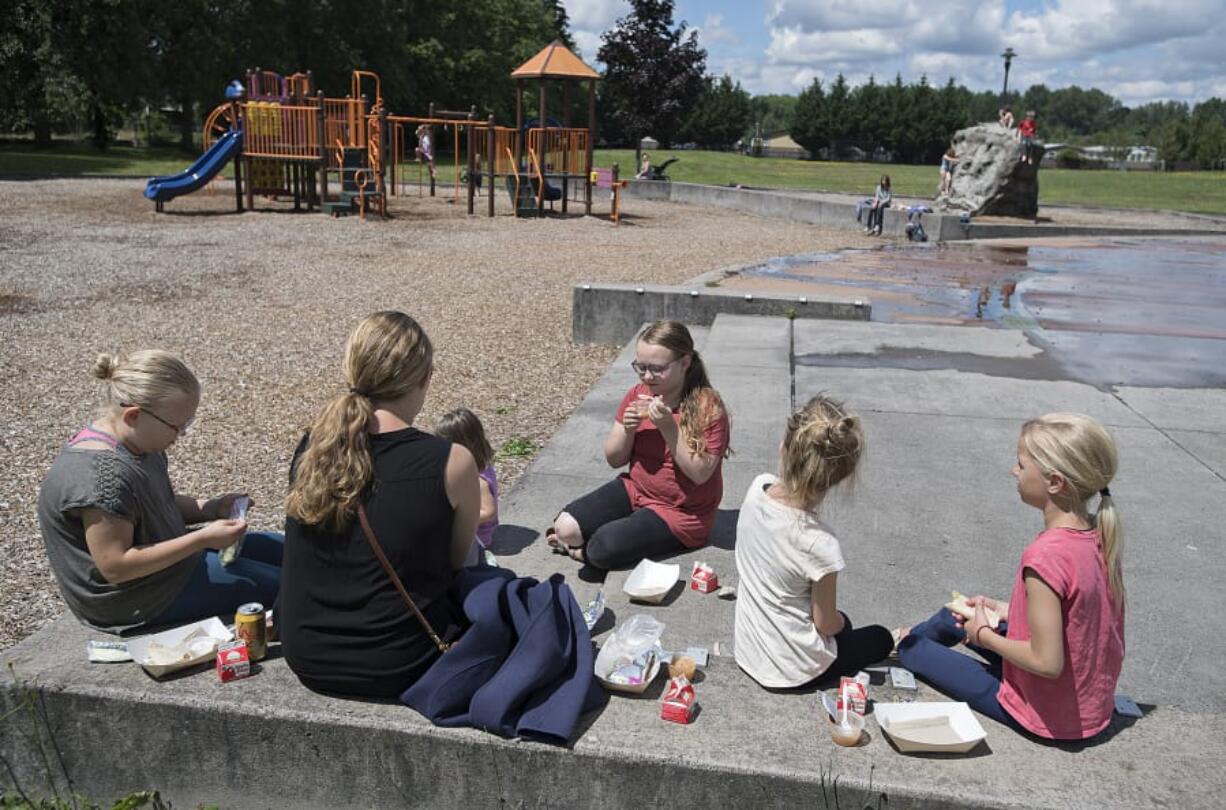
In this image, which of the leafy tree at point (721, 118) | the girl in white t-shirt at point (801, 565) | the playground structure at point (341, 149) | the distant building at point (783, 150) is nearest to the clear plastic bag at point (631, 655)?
the girl in white t-shirt at point (801, 565)

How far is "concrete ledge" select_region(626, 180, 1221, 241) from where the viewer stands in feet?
69.7

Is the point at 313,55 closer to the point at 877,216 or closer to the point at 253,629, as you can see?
the point at 877,216

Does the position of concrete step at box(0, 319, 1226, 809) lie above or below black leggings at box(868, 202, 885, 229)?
below

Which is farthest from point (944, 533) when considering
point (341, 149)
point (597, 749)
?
point (341, 149)

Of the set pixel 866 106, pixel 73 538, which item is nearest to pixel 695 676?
pixel 73 538

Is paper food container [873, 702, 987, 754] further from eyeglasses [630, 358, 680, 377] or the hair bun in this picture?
the hair bun

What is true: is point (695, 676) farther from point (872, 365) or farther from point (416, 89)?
point (416, 89)

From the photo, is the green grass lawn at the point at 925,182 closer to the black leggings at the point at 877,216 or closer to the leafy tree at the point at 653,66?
the leafy tree at the point at 653,66

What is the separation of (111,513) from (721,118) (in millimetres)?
95669

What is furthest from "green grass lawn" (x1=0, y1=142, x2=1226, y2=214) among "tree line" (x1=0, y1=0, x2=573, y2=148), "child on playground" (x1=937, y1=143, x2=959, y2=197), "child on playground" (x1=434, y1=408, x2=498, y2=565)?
"child on playground" (x1=434, y1=408, x2=498, y2=565)

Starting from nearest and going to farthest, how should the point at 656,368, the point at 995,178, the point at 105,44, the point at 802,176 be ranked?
the point at 656,368 → the point at 995,178 → the point at 105,44 → the point at 802,176

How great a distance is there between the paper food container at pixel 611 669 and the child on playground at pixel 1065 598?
913 mm

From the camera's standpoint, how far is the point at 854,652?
119 inches

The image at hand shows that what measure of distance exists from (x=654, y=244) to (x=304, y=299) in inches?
313
